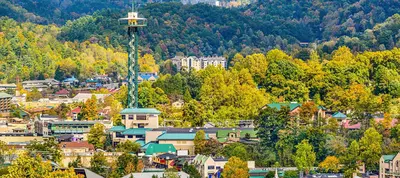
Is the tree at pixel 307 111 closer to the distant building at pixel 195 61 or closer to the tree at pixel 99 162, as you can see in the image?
the tree at pixel 99 162

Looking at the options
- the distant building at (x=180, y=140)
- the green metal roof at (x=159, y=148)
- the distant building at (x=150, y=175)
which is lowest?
the distant building at (x=150, y=175)

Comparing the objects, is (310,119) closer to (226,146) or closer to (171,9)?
(226,146)

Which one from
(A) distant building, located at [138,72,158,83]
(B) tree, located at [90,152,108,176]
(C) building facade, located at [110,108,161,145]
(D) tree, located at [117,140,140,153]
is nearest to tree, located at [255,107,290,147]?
(D) tree, located at [117,140,140,153]

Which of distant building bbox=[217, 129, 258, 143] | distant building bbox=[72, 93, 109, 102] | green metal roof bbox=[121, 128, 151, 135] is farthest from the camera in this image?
distant building bbox=[72, 93, 109, 102]

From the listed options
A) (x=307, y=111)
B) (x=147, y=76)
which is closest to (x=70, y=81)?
(x=147, y=76)

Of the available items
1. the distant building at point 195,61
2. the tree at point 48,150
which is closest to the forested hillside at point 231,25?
the distant building at point 195,61

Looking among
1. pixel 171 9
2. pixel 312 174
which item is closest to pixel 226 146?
pixel 312 174

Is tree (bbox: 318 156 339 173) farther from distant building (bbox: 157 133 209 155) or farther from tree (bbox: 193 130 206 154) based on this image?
distant building (bbox: 157 133 209 155)
